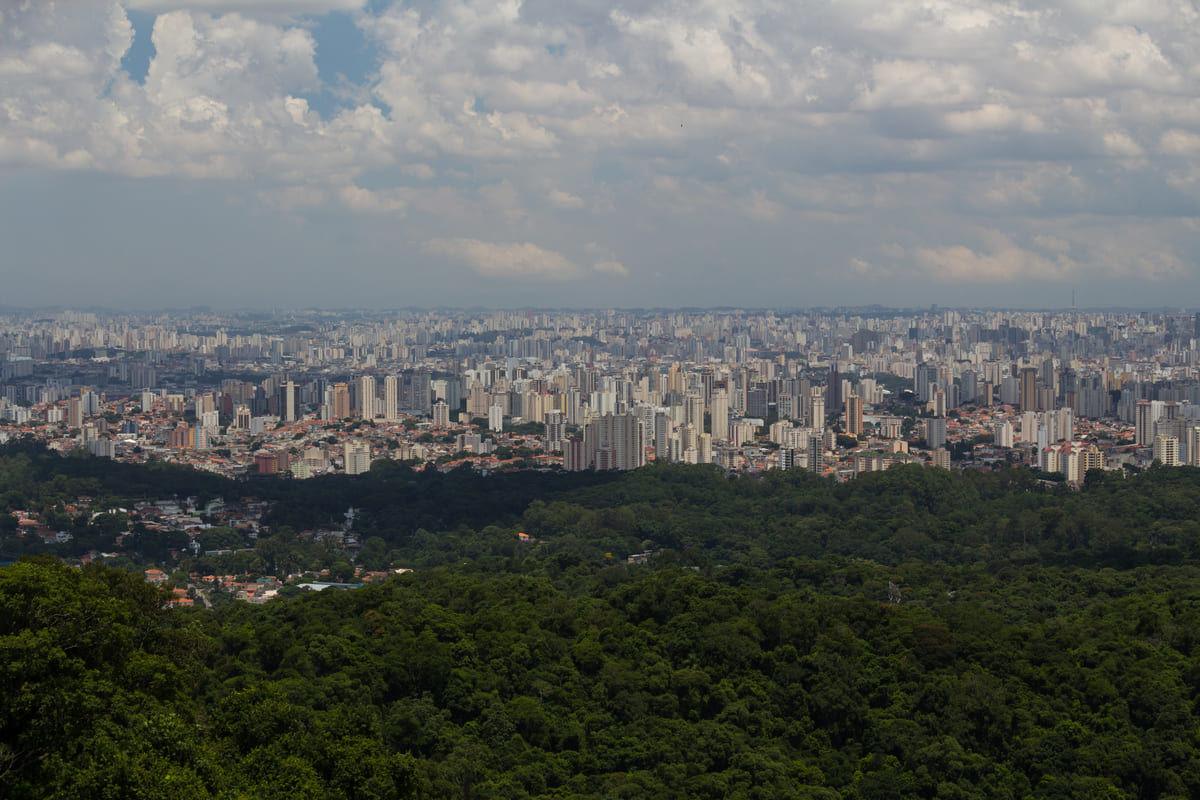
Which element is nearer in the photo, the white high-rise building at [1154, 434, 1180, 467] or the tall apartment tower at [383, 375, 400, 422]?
the white high-rise building at [1154, 434, 1180, 467]

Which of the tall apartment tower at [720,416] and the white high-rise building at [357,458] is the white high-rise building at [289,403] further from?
the tall apartment tower at [720,416]

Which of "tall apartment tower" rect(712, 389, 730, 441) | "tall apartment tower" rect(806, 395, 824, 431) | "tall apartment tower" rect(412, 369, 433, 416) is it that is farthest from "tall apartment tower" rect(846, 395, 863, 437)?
"tall apartment tower" rect(412, 369, 433, 416)

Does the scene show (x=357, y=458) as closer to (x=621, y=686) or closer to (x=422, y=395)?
(x=422, y=395)

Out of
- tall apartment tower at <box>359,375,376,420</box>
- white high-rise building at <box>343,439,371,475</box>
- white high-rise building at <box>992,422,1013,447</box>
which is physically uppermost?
tall apartment tower at <box>359,375,376,420</box>

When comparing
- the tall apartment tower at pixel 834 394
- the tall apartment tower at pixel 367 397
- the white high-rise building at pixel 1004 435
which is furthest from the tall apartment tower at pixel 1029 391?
the tall apartment tower at pixel 367 397

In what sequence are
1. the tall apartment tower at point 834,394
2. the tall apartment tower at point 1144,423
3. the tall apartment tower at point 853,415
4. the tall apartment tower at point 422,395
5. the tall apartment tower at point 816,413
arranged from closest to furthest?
the tall apartment tower at point 1144,423 < the tall apartment tower at point 853,415 < the tall apartment tower at point 816,413 < the tall apartment tower at point 834,394 < the tall apartment tower at point 422,395

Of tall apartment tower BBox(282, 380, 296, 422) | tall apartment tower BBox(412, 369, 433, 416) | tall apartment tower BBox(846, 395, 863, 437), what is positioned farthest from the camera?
tall apartment tower BBox(412, 369, 433, 416)

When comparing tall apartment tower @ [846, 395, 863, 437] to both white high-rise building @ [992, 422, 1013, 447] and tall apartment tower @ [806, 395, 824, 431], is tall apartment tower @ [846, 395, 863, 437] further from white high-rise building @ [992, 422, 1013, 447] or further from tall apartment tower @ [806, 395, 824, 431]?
white high-rise building @ [992, 422, 1013, 447]

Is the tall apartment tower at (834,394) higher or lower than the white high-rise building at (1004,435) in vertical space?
higher
